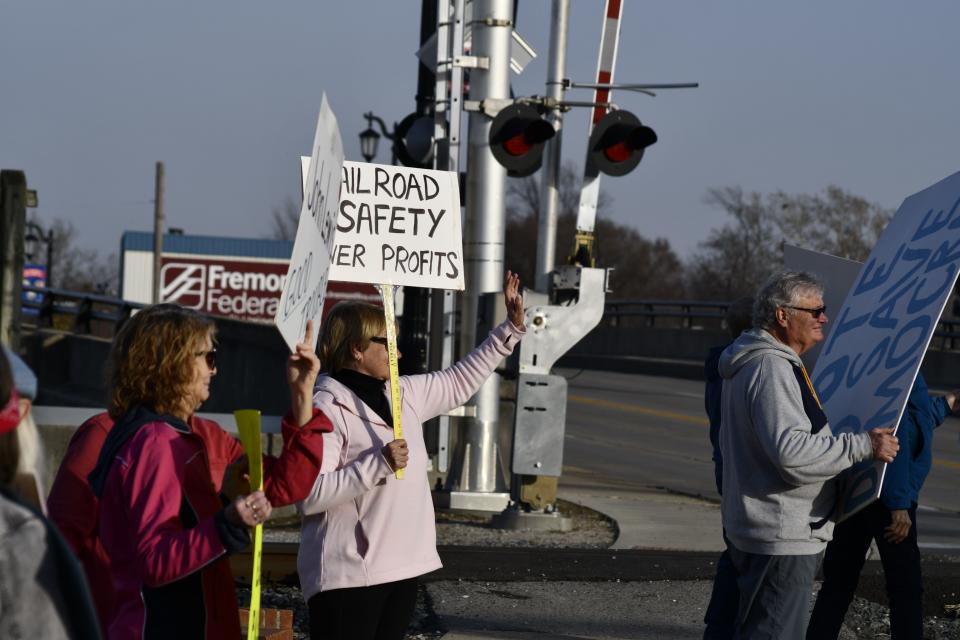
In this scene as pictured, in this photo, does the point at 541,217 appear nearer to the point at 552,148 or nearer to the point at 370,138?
the point at 552,148

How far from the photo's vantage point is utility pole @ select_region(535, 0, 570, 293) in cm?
1081

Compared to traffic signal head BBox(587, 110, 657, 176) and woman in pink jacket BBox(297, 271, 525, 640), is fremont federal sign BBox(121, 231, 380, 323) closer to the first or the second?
traffic signal head BBox(587, 110, 657, 176)

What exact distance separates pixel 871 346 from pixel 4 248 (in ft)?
33.7

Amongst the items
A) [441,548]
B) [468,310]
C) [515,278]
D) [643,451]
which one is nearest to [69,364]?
[643,451]

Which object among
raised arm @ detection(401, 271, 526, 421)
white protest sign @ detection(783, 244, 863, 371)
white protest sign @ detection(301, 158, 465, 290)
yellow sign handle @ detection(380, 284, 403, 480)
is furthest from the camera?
white protest sign @ detection(783, 244, 863, 371)

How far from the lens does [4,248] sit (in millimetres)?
13164

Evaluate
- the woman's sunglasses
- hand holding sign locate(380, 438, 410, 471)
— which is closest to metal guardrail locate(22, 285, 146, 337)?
hand holding sign locate(380, 438, 410, 471)

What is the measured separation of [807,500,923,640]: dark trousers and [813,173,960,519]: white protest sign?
2.35 feet

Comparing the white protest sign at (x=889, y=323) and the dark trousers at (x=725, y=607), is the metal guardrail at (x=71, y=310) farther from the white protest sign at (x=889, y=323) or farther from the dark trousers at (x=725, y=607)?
the white protest sign at (x=889, y=323)

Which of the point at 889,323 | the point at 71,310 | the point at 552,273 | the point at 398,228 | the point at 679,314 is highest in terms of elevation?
the point at 398,228

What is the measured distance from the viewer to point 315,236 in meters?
4.26

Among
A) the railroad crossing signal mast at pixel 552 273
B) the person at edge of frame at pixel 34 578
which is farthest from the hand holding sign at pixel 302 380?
the railroad crossing signal mast at pixel 552 273

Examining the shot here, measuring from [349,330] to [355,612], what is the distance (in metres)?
0.90

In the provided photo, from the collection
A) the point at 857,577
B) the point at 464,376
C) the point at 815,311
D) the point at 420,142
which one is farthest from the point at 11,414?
the point at 420,142
